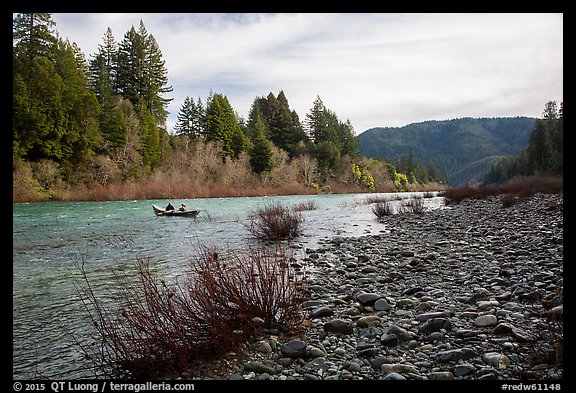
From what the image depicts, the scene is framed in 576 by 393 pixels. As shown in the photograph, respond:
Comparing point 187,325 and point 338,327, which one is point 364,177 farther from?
point 187,325

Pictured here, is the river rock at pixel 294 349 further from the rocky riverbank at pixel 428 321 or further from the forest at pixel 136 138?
the forest at pixel 136 138

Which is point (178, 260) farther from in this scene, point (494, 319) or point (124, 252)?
point (494, 319)

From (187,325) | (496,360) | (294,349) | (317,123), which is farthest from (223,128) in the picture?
(496,360)

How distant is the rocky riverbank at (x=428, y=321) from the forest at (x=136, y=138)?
1621 cm

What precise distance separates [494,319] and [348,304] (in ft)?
6.06

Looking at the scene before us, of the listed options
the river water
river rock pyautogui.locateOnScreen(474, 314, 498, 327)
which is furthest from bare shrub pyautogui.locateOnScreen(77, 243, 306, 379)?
river rock pyautogui.locateOnScreen(474, 314, 498, 327)

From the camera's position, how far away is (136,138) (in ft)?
136

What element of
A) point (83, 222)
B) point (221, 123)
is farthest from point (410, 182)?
point (83, 222)

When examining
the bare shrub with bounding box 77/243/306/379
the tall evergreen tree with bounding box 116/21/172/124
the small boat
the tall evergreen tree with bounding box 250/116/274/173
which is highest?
the tall evergreen tree with bounding box 116/21/172/124

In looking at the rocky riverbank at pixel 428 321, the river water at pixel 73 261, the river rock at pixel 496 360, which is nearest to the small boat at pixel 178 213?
the river water at pixel 73 261

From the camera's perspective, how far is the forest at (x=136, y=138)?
28.8 m

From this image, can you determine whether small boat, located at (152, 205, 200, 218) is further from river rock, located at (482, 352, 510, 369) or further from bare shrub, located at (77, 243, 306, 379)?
river rock, located at (482, 352, 510, 369)

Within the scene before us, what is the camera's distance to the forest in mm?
28750

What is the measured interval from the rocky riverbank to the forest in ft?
53.2
